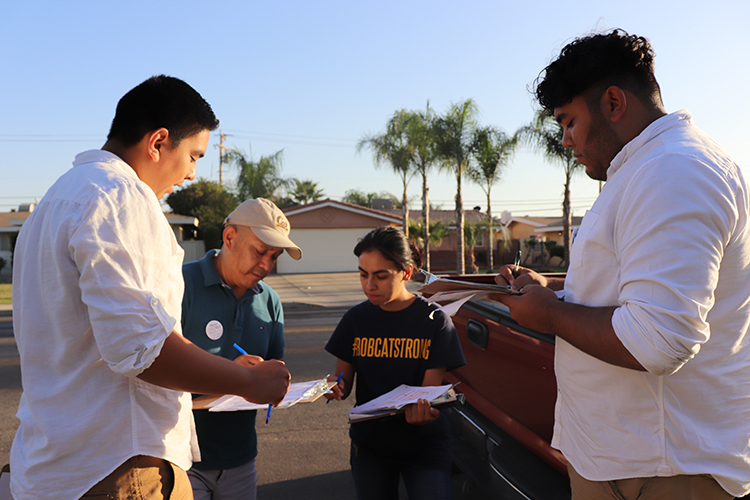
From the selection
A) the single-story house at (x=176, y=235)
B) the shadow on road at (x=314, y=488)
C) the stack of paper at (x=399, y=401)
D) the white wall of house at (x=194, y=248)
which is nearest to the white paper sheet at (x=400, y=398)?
→ the stack of paper at (x=399, y=401)

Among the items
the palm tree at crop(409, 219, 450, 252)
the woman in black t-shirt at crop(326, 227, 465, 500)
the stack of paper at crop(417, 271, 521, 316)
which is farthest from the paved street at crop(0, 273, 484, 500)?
the palm tree at crop(409, 219, 450, 252)

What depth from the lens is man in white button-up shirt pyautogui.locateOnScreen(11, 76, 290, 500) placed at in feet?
3.98

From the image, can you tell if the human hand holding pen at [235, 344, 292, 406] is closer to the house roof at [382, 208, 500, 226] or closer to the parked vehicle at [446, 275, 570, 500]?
the parked vehicle at [446, 275, 570, 500]

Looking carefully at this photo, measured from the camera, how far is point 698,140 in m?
1.36

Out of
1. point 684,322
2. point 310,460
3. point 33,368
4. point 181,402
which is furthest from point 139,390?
point 310,460

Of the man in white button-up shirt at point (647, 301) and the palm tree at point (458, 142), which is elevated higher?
the palm tree at point (458, 142)

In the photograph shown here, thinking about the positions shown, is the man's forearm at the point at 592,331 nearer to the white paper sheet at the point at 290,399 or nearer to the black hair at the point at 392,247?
the white paper sheet at the point at 290,399

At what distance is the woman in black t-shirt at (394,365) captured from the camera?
2348mm

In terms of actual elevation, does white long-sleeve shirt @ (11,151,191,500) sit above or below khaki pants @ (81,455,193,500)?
above

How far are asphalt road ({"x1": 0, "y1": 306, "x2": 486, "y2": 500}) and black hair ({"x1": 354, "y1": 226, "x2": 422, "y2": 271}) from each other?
1440 mm

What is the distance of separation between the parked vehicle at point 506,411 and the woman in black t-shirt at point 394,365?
358mm

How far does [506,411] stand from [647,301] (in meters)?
1.82

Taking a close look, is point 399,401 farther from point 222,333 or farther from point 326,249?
point 326,249

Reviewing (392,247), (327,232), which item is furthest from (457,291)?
(327,232)
